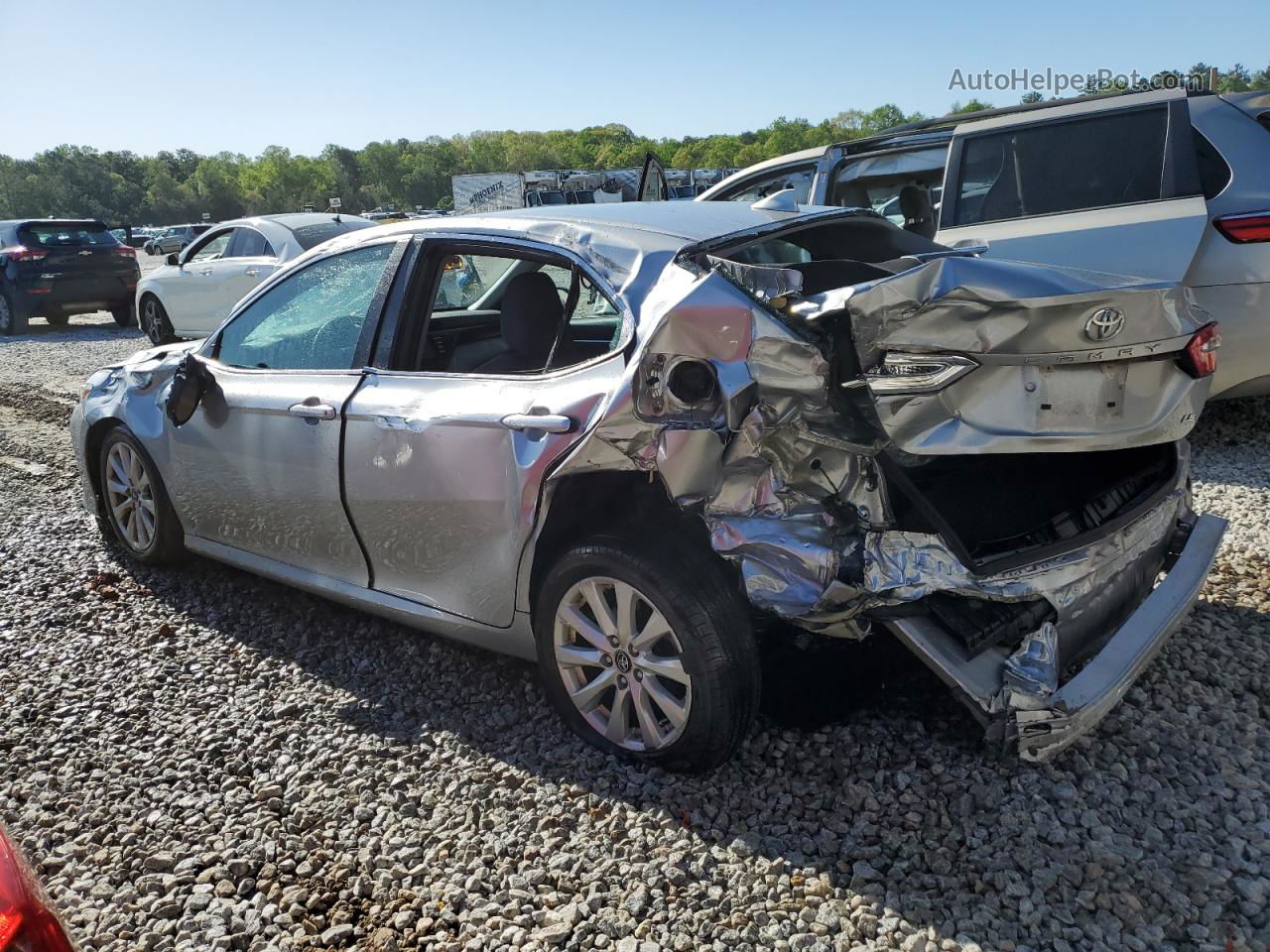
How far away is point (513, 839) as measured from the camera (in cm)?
272

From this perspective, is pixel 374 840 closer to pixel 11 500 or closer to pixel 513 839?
pixel 513 839

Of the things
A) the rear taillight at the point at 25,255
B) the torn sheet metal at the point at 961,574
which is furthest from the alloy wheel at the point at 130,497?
the rear taillight at the point at 25,255

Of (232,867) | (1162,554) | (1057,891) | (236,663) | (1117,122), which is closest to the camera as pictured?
(1057,891)

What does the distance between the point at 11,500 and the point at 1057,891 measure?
20.5 feet

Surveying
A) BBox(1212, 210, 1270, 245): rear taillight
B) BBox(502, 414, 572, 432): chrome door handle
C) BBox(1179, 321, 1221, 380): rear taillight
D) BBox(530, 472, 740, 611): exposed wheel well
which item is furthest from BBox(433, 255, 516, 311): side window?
BBox(1212, 210, 1270, 245): rear taillight

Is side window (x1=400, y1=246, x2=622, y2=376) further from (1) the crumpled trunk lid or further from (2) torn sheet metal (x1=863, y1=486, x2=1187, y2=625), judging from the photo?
(2) torn sheet metal (x1=863, y1=486, x2=1187, y2=625)

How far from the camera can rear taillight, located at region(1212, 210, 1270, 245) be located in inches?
189

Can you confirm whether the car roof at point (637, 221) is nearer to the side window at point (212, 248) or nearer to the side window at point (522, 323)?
the side window at point (522, 323)

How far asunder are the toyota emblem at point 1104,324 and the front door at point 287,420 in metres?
2.27

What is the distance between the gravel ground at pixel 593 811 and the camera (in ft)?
7.80

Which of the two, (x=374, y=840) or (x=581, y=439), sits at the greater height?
(x=581, y=439)

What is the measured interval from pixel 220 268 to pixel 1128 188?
9664mm

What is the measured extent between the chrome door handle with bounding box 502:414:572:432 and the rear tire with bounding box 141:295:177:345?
1154cm

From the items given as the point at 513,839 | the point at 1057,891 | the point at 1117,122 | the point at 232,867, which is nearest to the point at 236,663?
the point at 232,867
